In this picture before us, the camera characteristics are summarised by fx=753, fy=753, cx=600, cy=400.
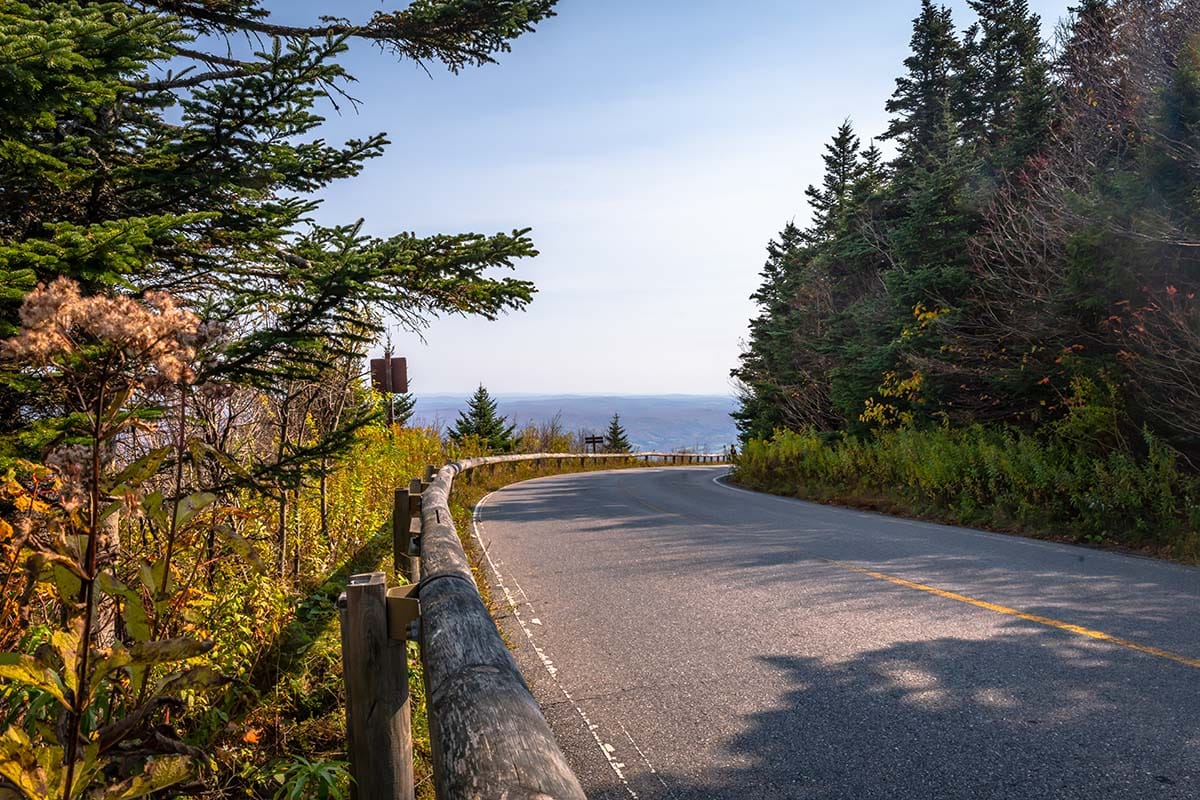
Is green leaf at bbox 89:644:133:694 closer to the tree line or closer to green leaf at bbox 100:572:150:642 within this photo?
green leaf at bbox 100:572:150:642

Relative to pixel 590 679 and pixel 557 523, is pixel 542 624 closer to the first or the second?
pixel 590 679

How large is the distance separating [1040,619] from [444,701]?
541 cm

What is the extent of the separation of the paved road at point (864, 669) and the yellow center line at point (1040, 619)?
0.02 meters

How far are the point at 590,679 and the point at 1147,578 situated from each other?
20.5 ft

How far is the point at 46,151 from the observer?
15.2ft

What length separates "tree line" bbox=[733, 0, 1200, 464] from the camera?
10.8 metres

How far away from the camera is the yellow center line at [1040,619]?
Answer: 5035 mm

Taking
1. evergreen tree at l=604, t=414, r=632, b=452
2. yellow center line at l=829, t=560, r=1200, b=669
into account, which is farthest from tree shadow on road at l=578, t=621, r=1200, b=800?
evergreen tree at l=604, t=414, r=632, b=452

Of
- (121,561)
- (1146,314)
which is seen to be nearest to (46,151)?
(121,561)

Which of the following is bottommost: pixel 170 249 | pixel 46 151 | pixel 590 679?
pixel 590 679

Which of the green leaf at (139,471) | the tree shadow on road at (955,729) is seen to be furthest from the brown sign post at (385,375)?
the green leaf at (139,471)

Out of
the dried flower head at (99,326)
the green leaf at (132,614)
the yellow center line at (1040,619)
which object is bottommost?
the yellow center line at (1040,619)

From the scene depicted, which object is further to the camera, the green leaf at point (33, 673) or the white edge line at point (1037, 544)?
the white edge line at point (1037, 544)

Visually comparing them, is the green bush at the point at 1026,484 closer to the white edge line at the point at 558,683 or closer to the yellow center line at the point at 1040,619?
the yellow center line at the point at 1040,619
